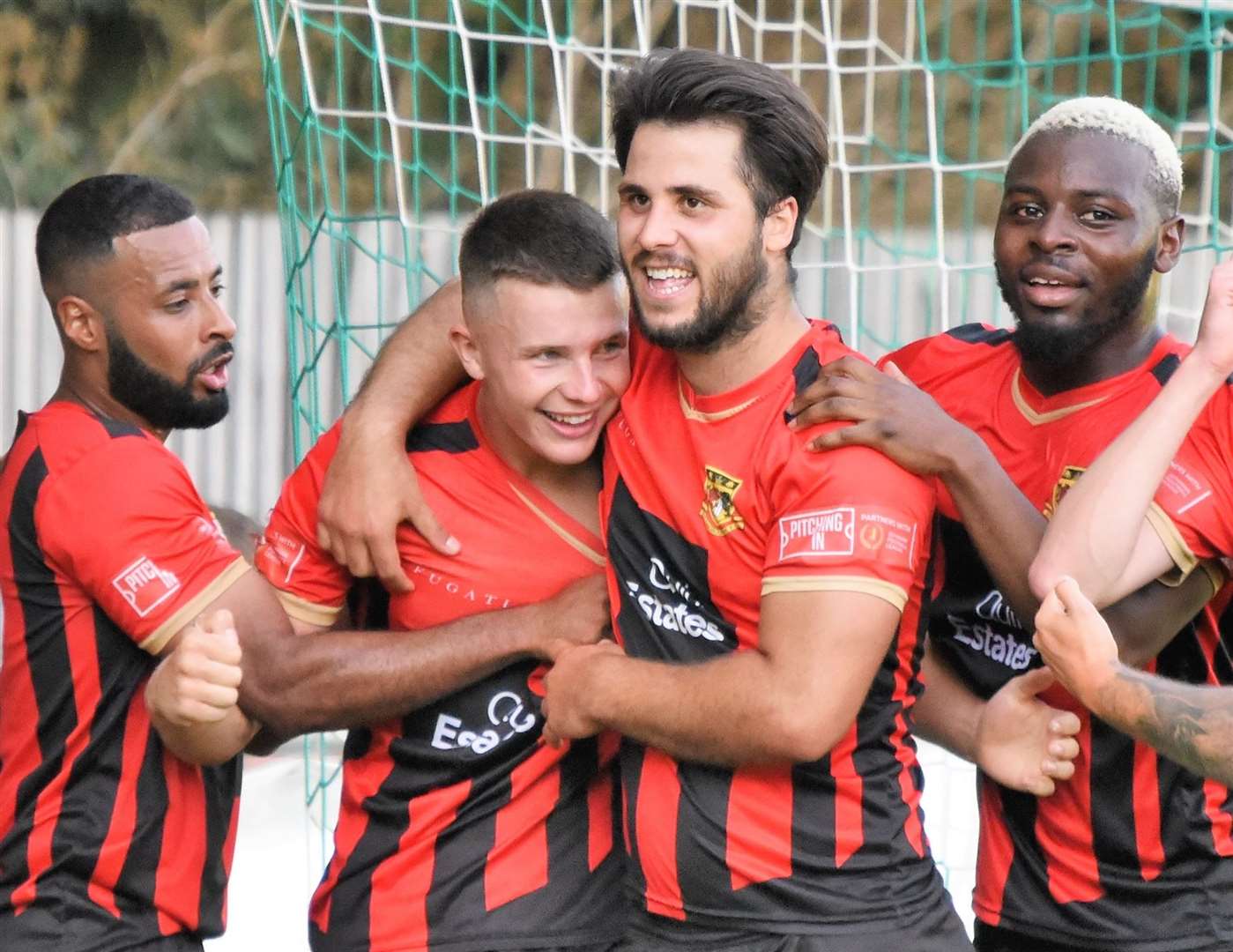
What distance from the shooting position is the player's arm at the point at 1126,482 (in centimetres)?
270

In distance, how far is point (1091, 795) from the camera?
9.91ft

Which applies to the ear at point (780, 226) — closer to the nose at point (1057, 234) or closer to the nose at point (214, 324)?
the nose at point (1057, 234)

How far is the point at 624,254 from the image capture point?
2.87 meters

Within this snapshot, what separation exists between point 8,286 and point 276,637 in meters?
5.37

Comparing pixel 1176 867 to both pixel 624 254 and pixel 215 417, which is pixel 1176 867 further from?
pixel 215 417

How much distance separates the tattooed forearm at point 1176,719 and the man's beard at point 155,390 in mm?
1818

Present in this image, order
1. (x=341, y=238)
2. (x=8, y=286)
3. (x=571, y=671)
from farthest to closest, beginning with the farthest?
1. (x=8, y=286)
2. (x=341, y=238)
3. (x=571, y=671)

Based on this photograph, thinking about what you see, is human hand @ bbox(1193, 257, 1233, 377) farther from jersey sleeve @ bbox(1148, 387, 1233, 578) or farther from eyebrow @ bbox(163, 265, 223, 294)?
eyebrow @ bbox(163, 265, 223, 294)

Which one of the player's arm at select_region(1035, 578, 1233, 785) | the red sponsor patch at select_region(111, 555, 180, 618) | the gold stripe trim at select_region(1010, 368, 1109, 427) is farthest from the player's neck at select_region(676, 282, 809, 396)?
the red sponsor patch at select_region(111, 555, 180, 618)

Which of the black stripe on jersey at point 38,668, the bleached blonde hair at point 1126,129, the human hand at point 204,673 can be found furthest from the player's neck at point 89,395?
the bleached blonde hair at point 1126,129

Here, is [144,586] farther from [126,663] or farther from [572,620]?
[572,620]

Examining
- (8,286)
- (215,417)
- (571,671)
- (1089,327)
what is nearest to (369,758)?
(571,671)

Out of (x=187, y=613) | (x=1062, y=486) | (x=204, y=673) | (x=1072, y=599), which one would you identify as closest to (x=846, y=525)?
(x=1072, y=599)

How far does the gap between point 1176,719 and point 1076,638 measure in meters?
0.20
